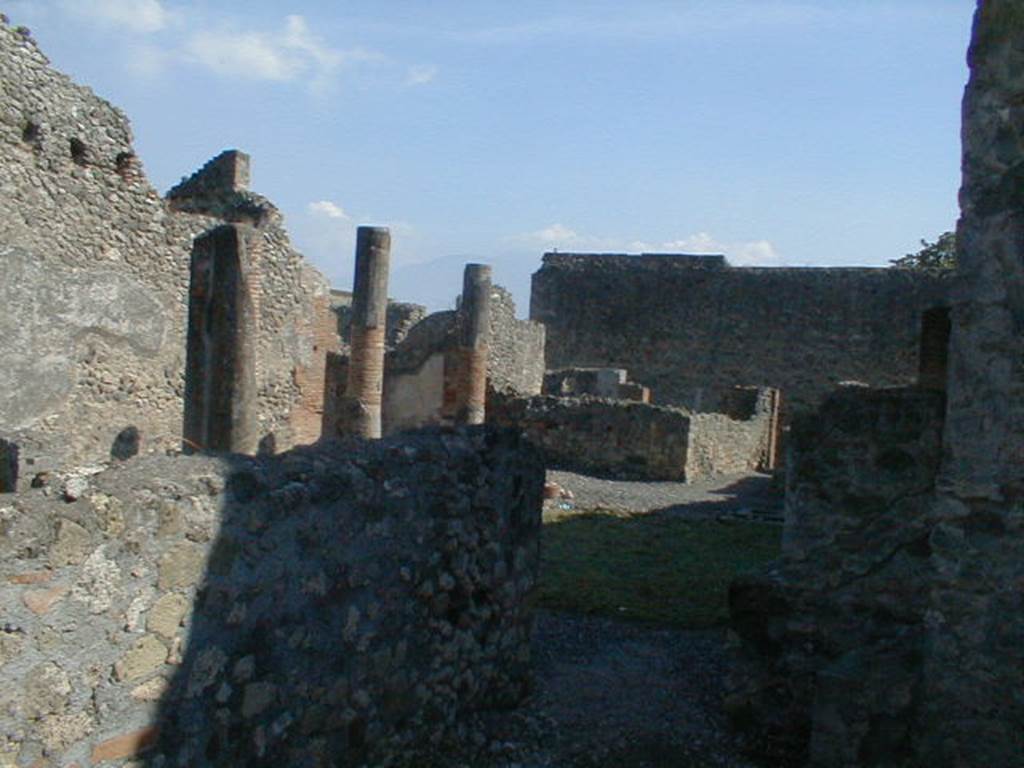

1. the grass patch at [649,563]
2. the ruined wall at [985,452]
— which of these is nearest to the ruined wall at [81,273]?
the grass patch at [649,563]

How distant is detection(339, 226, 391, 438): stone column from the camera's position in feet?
42.8

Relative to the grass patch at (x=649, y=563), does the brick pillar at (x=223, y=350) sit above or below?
above

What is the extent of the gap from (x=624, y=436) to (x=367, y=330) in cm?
514

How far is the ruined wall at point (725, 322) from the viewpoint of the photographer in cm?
2555

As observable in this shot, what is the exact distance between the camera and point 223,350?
6840 millimetres

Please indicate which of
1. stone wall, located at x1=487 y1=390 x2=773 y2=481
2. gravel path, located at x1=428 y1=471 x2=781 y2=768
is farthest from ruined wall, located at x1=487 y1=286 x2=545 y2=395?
gravel path, located at x1=428 y1=471 x2=781 y2=768

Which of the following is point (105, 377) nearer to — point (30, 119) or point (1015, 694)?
point (30, 119)

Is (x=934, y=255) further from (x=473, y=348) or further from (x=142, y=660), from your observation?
(x=142, y=660)

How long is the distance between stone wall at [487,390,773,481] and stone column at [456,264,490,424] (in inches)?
85.0

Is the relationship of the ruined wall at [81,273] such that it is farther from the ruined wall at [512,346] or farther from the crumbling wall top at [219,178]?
the ruined wall at [512,346]

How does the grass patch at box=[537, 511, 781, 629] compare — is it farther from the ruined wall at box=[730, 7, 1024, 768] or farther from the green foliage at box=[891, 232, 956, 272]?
the green foliage at box=[891, 232, 956, 272]

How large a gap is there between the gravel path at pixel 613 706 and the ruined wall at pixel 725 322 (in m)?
19.7

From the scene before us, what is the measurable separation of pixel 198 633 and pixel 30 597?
2.15ft

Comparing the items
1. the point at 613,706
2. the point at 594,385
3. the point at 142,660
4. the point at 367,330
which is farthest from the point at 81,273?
the point at 594,385
